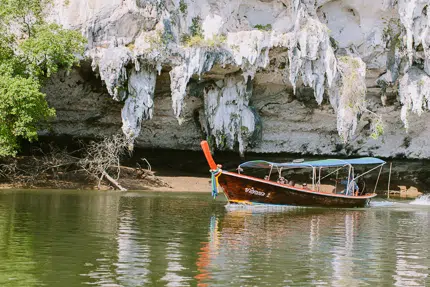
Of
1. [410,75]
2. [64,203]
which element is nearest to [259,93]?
[410,75]

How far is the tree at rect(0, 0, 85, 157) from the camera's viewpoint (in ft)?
110

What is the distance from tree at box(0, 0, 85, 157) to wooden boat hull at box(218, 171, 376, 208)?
1066 centimetres

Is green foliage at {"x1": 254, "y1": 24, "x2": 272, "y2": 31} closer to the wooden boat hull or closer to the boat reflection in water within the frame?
the wooden boat hull

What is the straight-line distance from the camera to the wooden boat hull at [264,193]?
29828 mm

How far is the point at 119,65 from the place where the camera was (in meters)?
35.9

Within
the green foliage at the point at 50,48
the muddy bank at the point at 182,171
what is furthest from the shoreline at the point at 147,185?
the green foliage at the point at 50,48

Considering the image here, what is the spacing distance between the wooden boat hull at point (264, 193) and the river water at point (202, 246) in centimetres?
214

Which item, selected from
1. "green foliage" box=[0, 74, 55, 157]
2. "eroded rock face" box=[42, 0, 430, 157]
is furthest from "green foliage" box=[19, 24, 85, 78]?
"eroded rock face" box=[42, 0, 430, 157]

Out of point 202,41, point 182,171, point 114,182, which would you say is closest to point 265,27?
point 202,41

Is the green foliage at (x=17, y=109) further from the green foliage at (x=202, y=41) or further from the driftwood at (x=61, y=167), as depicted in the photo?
the green foliage at (x=202, y=41)

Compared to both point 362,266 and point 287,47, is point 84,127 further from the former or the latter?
point 362,266

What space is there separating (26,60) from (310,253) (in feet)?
78.3

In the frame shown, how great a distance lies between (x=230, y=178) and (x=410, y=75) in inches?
599

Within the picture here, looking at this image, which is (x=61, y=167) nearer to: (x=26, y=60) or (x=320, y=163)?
(x=26, y=60)
